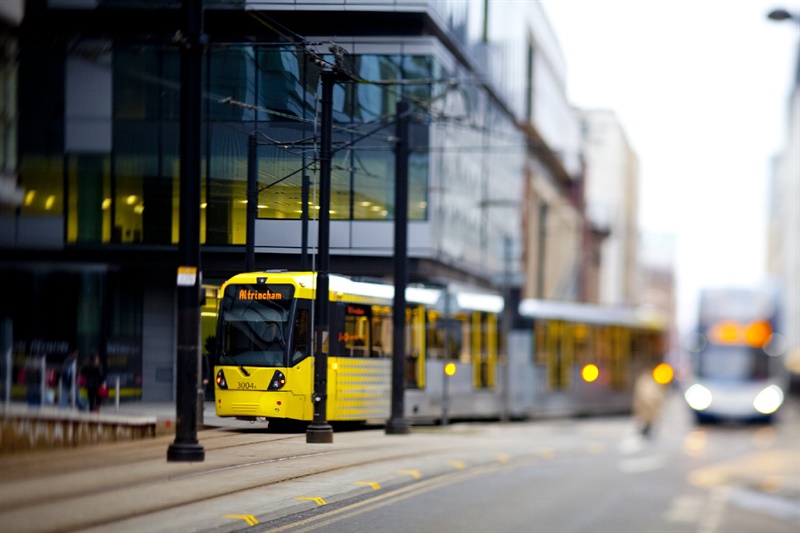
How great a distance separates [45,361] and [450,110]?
882 cm

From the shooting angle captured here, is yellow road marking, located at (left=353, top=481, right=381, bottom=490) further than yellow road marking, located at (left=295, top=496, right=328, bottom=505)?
Yes

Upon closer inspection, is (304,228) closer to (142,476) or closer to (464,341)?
(142,476)

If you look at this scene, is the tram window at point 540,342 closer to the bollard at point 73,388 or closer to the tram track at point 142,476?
the tram track at point 142,476

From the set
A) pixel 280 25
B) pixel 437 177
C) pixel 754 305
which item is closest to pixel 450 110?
pixel 437 177

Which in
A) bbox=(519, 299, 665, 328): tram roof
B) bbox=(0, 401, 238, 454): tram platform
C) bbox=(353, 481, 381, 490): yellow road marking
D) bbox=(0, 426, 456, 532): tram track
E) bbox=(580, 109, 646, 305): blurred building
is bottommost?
bbox=(353, 481, 381, 490): yellow road marking

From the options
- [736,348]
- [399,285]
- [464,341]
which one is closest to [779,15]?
[464,341]

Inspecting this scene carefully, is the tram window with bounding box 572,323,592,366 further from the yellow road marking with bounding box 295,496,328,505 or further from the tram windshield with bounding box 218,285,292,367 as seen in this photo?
the tram windshield with bounding box 218,285,292,367

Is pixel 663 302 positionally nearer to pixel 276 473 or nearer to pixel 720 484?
pixel 720 484

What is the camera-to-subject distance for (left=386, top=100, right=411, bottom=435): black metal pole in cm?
1048

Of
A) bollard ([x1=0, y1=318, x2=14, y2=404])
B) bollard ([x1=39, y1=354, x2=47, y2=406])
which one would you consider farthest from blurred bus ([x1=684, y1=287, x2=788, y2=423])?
bollard ([x1=39, y1=354, x2=47, y2=406])

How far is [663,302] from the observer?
19688 centimetres

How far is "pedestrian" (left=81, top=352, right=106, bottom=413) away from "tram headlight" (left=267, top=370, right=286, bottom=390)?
1090 mm

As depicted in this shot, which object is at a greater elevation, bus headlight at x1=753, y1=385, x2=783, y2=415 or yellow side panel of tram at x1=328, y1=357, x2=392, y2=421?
yellow side panel of tram at x1=328, y1=357, x2=392, y2=421

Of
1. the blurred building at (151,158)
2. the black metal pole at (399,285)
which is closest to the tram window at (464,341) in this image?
the black metal pole at (399,285)
